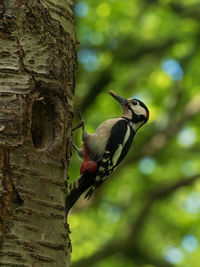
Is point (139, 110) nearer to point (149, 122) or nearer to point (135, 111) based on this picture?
point (135, 111)

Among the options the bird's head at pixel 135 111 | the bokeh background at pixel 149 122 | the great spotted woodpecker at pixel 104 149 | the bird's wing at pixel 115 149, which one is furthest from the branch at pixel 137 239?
the bird's wing at pixel 115 149

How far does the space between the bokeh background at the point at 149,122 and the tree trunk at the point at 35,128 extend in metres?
5.26

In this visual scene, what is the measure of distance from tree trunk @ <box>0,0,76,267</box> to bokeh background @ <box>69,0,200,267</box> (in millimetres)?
5255

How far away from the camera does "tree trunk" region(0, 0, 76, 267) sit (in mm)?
2797

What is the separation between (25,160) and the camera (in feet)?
9.73

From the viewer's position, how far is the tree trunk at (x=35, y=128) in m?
2.80

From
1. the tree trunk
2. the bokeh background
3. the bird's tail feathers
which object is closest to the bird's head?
the bird's tail feathers

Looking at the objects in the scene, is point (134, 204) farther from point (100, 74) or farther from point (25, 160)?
point (25, 160)

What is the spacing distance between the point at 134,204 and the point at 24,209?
720cm

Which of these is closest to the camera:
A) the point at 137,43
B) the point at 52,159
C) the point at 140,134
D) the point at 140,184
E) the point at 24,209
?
the point at 24,209

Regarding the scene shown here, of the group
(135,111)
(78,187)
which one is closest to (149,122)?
(135,111)

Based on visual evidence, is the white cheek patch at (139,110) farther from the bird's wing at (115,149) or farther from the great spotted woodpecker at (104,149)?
the bird's wing at (115,149)

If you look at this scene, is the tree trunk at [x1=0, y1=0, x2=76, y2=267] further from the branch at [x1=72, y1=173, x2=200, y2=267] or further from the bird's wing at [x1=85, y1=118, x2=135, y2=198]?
the branch at [x1=72, y1=173, x2=200, y2=267]

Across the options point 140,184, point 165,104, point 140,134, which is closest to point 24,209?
point 140,134
